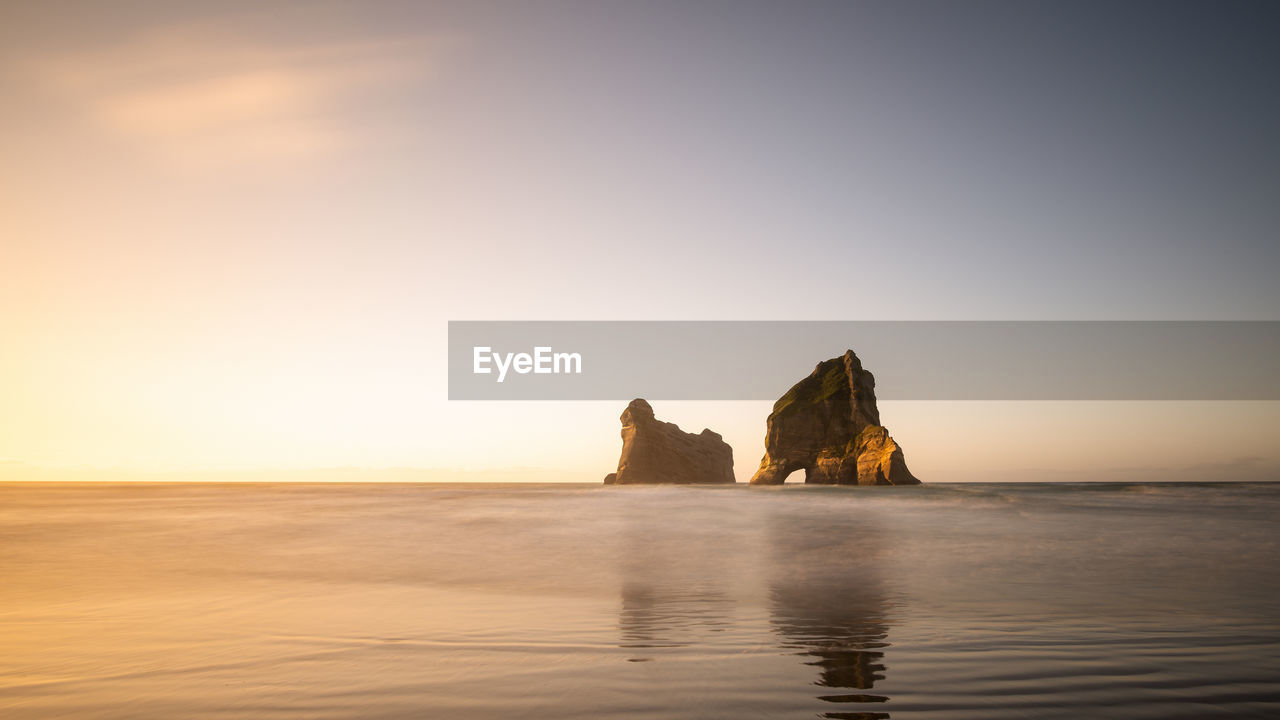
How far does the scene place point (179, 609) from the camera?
1032 centimetres

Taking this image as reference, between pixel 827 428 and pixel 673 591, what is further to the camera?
pixel 827 428

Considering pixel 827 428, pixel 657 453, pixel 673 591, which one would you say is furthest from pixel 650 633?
pixel 657 453

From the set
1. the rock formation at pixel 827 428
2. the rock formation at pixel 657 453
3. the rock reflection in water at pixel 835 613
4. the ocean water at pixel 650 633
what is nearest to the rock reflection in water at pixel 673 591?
the ocean water at pixel 650 633

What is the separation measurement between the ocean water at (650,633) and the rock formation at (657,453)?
110003mm

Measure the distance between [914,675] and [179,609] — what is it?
36.4 feet

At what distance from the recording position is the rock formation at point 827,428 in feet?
331

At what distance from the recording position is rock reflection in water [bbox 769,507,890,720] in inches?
215

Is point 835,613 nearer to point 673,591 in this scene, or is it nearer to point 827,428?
point 673,591

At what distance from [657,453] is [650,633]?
126m

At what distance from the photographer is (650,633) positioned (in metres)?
7.94

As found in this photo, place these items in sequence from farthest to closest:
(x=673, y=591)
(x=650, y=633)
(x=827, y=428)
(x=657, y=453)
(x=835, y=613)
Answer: (x=657, y=453), (x=827, y=428), (x=673, y=591), (x=835, y=613), (x=650, y=633)

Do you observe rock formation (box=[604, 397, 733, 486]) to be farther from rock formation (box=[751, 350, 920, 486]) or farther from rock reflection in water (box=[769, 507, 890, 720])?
rock reflection in water (box=[769, 507, 890, 720])

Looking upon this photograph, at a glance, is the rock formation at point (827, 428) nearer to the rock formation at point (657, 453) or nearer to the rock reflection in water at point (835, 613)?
the rock formation at point (657, 453)

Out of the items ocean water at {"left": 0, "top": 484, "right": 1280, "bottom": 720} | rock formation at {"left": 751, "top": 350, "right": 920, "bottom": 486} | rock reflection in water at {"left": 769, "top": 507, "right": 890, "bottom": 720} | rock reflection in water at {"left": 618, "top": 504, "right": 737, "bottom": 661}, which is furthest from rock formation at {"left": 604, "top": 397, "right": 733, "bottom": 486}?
ocean water at {"left": 0, "top": 484, "right": 1280, "bottom": 720}
